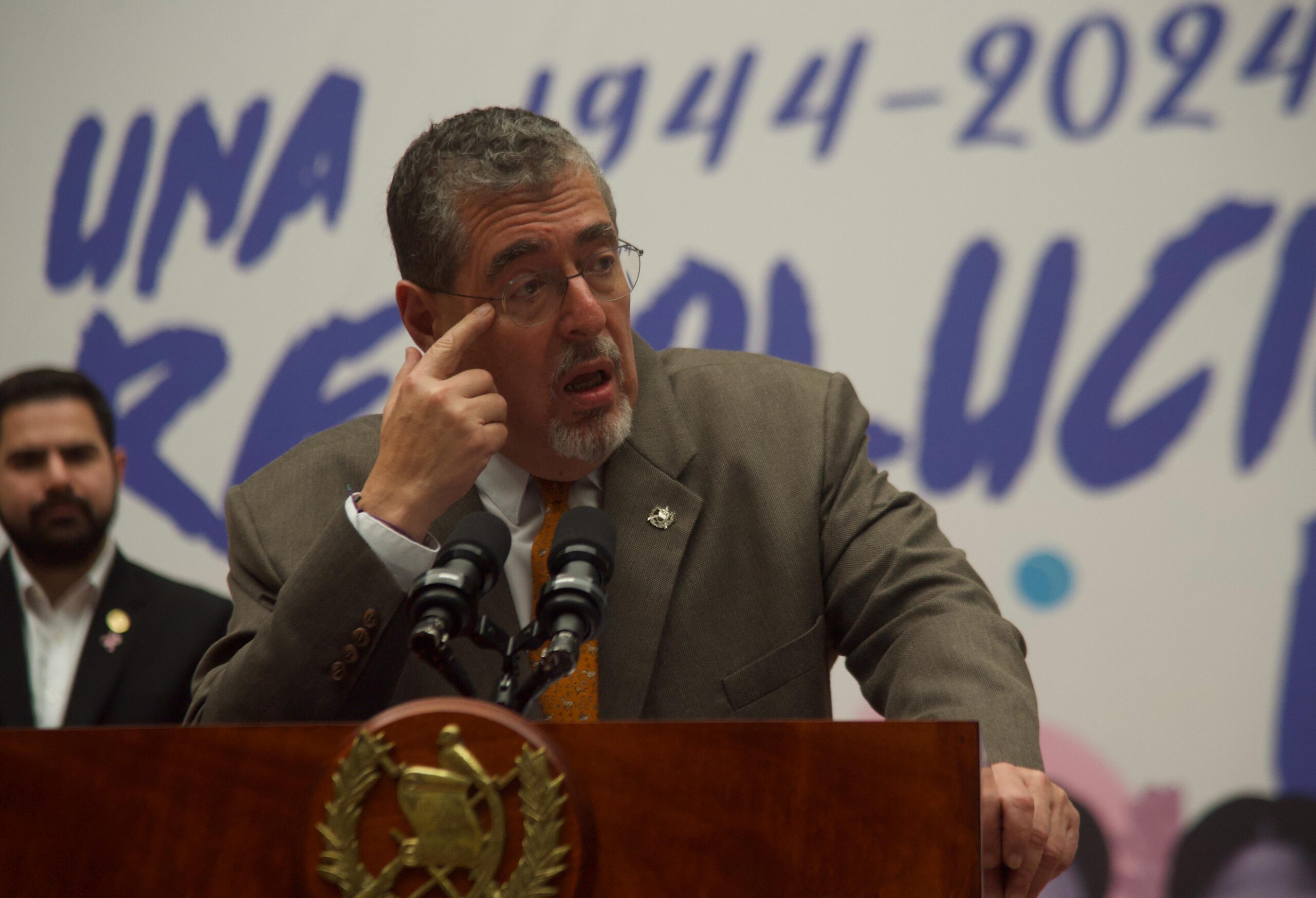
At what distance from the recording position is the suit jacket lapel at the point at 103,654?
3121 mm

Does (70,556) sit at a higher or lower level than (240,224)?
lower

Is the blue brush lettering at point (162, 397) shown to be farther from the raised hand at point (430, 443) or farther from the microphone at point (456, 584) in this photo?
the microphone at point (456, 584)

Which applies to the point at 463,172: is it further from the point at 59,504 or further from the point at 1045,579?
the point at 59,504

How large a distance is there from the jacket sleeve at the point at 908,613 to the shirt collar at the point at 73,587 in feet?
7.04

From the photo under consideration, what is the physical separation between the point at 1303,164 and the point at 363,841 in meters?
2.72

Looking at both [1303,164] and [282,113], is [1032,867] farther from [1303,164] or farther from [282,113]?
[282,113]

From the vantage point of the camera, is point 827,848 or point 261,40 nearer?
point 827,848

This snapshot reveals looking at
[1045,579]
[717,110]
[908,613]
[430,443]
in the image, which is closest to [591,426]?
[430,443]

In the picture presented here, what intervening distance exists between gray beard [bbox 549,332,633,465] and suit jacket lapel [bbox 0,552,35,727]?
74.8 inches

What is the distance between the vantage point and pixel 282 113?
3441mm

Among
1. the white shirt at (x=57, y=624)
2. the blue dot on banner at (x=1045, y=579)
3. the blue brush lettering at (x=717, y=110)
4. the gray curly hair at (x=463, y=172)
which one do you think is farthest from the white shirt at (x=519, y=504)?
the white shirt at (x=57, y=624)

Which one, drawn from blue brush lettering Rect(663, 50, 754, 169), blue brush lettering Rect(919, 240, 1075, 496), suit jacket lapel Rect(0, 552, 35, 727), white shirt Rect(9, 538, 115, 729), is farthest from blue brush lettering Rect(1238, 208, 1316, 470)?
suit jacket lapel Rect(0, 552, 35, 727)

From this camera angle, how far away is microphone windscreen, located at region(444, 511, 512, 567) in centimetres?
123

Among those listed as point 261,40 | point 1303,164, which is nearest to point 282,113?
point 261,40
